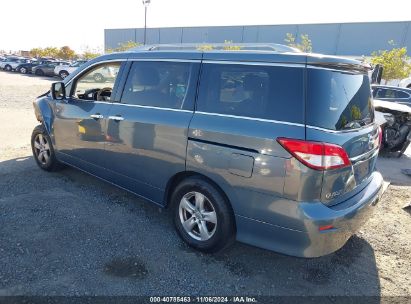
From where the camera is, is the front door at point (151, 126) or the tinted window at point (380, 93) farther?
the tinted window at point (380, 93)

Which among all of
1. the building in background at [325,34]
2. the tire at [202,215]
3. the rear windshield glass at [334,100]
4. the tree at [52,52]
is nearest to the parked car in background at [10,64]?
the tree at [52,52]

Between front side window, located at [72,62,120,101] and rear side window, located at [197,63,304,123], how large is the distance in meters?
1.45

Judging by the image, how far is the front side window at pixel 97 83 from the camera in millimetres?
3938

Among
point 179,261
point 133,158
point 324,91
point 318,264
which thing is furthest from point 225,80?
point 318,264

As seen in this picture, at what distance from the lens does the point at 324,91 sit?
2445mm

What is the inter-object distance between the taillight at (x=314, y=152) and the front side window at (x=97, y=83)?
7.90 feet

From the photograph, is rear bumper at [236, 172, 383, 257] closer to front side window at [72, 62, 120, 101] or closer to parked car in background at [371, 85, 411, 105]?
front side window at [72, 62, 120, 101]

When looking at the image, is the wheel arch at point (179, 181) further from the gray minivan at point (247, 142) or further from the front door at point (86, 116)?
the front door at point (86, 116)

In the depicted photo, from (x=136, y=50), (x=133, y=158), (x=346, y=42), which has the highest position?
(x=346, y=42)

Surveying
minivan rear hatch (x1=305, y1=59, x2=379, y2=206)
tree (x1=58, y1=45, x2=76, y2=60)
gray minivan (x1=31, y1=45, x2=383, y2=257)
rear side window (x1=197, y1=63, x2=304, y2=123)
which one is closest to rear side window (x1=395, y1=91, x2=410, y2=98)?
gray minivan (x1=31, y1=45, x2=383, y2=257)

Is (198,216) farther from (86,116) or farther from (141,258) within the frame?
(86,116)

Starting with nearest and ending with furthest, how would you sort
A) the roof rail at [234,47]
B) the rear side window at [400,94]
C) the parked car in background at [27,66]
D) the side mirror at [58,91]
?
the roof rail at [234,47] → the side mirror at [58,91] → the rear side window at [400,94] → the parked car in background at [27,66]

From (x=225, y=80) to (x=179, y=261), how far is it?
68.3 inches

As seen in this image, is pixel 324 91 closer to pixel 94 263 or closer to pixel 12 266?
pixel 94 263
